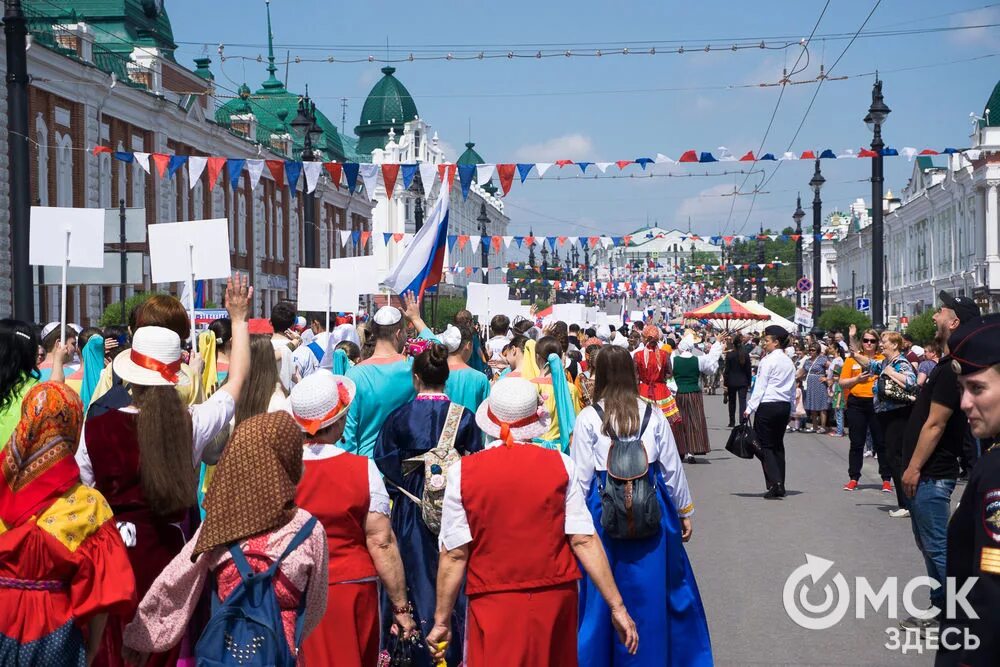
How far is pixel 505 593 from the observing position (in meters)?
4.64

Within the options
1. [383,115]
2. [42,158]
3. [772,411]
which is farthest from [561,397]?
[383,115]

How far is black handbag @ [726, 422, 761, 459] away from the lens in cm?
1280

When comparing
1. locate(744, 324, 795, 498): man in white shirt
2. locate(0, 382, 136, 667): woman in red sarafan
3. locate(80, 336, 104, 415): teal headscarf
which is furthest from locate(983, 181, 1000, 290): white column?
locate(0, 382, 136, 667): woman in red sarafan

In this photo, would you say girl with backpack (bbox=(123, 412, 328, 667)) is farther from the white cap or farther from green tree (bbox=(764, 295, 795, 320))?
green tree (bbox=(764, 295, 795, 320))

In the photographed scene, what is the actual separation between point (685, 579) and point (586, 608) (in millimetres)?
493

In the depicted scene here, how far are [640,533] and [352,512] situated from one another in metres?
1.69

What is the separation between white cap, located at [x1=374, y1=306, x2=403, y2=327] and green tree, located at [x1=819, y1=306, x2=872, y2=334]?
37172 mm

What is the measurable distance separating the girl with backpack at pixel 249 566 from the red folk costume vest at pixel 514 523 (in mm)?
829

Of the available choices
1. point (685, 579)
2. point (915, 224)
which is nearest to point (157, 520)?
point (685, 579)

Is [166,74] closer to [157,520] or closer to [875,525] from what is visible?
[875,525]

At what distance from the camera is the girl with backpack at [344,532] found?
4605mm

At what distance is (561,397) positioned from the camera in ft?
31.0

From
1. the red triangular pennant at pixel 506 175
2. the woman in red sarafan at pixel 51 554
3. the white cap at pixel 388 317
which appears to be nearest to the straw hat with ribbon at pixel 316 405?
the woman in red sarafan at pixel 51 554

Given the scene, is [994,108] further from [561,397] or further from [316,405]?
[316,405]
